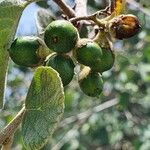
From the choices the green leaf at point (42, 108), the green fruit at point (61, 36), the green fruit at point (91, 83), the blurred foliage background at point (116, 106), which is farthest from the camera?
the blurred foliage background at point (116, 106)

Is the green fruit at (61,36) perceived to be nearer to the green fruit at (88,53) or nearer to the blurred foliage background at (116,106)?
the green fruit at (88,53)

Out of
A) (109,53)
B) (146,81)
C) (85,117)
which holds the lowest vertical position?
(85,117)

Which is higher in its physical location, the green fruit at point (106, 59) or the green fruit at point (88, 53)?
the green fruit at point (88, 53)

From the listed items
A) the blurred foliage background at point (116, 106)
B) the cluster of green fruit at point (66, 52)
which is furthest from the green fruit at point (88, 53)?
the blurred foliage background at point (116, 106)

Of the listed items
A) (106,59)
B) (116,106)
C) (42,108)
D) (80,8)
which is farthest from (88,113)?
(42,108)

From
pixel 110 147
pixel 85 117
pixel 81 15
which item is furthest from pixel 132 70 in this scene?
pixel 81 15

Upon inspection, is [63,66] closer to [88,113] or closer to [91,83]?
[91,83]

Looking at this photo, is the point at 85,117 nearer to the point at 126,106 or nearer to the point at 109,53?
the point at 126,106
